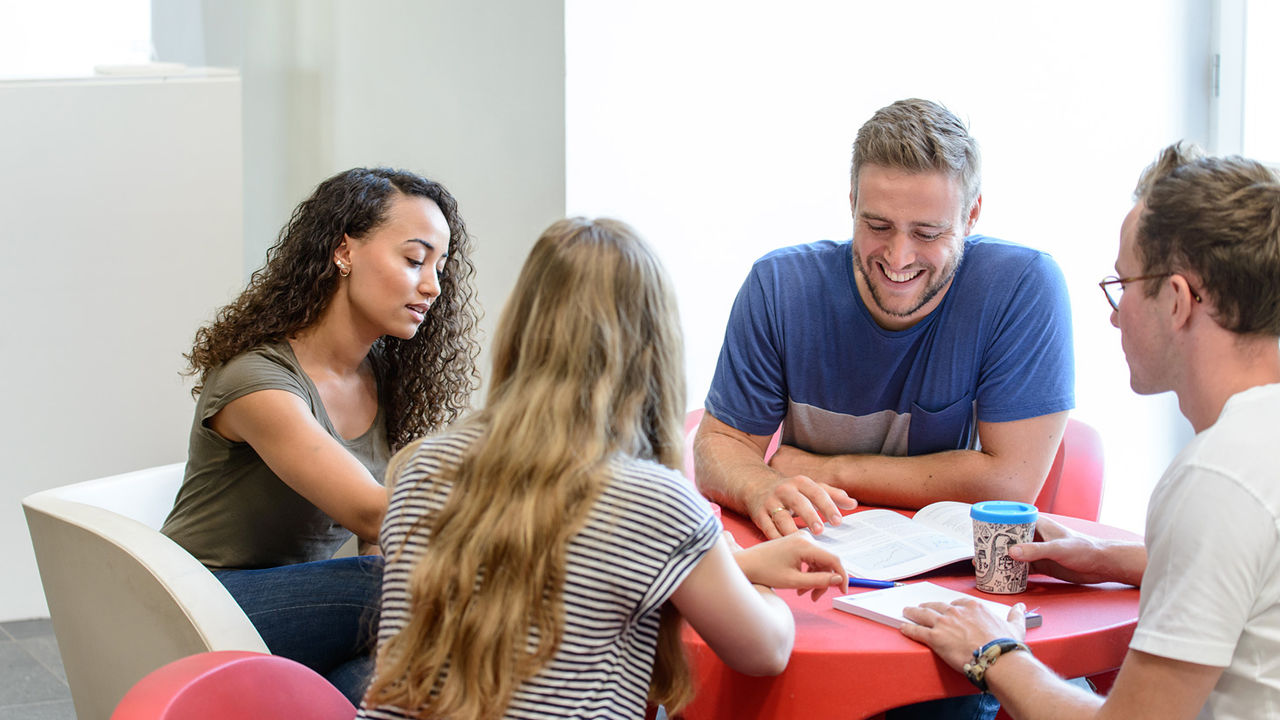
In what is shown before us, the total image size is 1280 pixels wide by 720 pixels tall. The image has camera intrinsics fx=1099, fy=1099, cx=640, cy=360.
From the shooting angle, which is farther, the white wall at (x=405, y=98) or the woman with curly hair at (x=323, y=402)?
the white wall at (x=405, y=98)

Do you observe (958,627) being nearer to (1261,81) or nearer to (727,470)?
(727,470)

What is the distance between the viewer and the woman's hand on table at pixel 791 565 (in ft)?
4.45

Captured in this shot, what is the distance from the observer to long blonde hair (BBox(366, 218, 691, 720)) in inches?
44.1

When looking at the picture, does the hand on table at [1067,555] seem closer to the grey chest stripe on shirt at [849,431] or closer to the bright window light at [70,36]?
the grey chest stripe on shirt at [849,431]

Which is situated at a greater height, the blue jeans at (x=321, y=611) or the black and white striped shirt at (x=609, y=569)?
the black and white striped shirt at (x=609, y=569)

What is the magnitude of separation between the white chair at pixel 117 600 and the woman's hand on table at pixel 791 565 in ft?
2.39

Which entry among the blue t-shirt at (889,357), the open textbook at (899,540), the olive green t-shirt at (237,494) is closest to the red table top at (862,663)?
the open textbook at (899,540)

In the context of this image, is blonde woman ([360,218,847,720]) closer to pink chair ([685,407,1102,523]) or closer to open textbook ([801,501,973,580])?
open textbook ([801,501,973,580])

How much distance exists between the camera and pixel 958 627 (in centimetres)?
132

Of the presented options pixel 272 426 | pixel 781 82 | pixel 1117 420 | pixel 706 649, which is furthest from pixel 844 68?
pixel 706 649

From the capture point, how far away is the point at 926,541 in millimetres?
1685

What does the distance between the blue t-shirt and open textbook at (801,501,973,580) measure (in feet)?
0.86

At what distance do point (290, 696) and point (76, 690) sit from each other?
683 millimetres

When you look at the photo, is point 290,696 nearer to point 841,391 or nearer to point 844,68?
point 841,391
